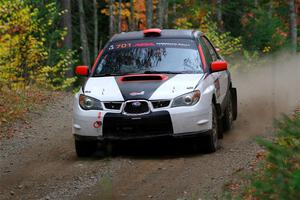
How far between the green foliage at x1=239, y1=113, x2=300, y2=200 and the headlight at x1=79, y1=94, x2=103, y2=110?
15.1 feet

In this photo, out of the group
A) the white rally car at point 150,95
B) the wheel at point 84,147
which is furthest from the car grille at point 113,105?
the wheel at point 84,147

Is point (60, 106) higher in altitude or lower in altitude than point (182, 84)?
lower

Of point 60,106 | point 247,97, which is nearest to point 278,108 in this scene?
point 247,97

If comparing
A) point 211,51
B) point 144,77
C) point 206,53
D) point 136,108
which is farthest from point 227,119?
point 136,108

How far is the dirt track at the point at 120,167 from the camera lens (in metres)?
8.13

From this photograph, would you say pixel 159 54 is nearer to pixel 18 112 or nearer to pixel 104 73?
pixel 104 73

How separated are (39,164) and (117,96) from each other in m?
1.62

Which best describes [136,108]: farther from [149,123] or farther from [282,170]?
[282,170]

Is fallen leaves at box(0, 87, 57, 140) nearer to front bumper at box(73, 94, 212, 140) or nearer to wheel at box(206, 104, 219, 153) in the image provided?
front bumper at box(73, 94, 212, 140)

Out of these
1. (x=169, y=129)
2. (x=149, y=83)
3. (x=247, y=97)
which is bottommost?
(x=247, y=97)

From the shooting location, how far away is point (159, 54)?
11.1 metres

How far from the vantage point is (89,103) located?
1006 centimetres

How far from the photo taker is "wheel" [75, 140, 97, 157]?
10430 millimetres

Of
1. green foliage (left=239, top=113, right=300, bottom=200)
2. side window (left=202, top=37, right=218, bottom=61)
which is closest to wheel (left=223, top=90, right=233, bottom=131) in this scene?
side window (left=202, top=37, right=218, bottom=61)
